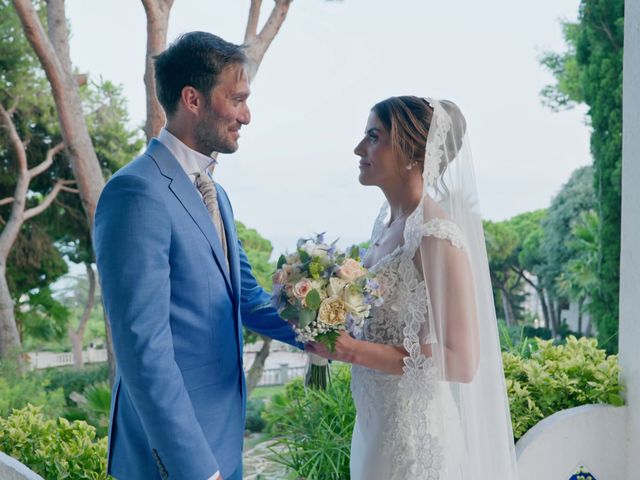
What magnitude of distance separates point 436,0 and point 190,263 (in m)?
25.6

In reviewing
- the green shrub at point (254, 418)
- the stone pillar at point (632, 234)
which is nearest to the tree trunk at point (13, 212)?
the green shrub at point (254, 418)

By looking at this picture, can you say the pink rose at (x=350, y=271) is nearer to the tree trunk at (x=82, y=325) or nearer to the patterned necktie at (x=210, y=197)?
the patterned necktie at (x=210, y=197)

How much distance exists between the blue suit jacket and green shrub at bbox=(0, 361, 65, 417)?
377 centimetres

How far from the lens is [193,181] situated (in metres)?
1.76

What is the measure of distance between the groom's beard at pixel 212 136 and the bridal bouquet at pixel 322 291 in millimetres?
336

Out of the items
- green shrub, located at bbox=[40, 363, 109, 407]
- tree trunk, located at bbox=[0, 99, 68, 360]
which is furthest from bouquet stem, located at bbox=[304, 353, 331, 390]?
green shrub, located at bbox=[40, 363, 109, 407]

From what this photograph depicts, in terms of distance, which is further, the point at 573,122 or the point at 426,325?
the point at 573,122

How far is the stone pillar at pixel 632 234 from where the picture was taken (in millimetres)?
2939

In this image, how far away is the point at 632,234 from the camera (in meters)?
2.97

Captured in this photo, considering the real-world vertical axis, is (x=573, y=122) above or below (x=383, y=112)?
above

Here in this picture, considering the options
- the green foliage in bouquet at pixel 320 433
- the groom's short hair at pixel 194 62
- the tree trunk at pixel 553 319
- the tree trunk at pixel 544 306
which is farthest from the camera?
the tree trunk at pixel 544 306

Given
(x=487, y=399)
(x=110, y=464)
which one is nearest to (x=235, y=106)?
(x=110, y=464)

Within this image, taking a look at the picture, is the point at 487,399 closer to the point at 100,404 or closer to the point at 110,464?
the point at 110,464

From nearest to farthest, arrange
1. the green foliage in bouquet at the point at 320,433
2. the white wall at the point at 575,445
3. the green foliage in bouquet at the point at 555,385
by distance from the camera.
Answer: the white wall at the point at 575,445 → the green foliage in bouquet at the point at 555,385 → the green foliage in bouquet at the point at 320,433
